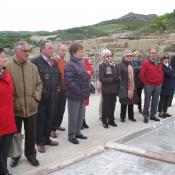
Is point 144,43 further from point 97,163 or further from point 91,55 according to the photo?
point 97,163

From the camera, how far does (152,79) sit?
8.20 metres

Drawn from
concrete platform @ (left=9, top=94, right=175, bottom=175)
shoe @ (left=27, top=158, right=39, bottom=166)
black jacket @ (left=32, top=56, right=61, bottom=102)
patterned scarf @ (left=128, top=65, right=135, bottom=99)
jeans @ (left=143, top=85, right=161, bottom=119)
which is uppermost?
black jacket @ (left=32, top=56, right=61, bottom=102)

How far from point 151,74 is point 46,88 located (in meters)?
3.05

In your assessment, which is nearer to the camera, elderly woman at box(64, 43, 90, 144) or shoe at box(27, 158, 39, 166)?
shoe at box(27, 158, 39, 166)

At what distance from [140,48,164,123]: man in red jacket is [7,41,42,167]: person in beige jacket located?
345 centimetres

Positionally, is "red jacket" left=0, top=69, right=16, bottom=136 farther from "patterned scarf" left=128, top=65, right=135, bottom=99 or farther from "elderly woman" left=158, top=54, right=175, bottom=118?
"elderly woman" left=158, top=54, right=175, bottom=118

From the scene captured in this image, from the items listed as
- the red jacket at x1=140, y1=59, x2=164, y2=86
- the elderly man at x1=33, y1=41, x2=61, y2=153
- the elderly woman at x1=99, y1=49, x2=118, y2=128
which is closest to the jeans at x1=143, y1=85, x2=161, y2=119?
the red jacket at x1=140, y1=59, x2=164, y2=86

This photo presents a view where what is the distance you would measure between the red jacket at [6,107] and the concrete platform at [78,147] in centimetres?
76

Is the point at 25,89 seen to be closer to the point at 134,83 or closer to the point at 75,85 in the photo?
the point at 75,85

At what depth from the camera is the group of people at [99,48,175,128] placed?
7.70 metres

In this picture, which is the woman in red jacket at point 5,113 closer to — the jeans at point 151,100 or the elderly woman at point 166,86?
the jeans at point 151,100

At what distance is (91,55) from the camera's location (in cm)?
1434

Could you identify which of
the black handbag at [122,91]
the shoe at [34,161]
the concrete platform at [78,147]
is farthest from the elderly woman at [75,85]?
the black handbag at [122,91]

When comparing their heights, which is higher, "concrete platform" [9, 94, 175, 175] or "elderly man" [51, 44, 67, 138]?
"elderly man" [51, 44, 67, 138]
